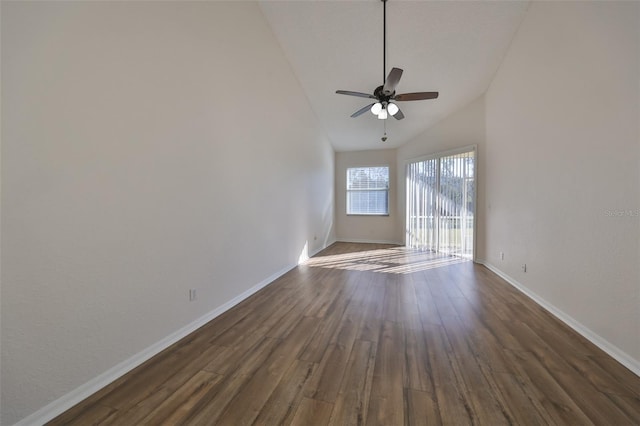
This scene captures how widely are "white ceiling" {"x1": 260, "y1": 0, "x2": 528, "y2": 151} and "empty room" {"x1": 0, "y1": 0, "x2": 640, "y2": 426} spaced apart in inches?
1.4

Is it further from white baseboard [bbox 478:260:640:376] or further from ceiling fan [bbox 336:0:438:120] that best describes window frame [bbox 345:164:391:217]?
white baseboard [bbox 478:260:640:376]

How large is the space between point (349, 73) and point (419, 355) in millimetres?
4063

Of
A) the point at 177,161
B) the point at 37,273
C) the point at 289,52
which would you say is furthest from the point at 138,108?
the point at 289,52

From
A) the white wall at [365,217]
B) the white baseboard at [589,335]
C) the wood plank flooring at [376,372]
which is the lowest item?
the wood plank flooring at [376,372]

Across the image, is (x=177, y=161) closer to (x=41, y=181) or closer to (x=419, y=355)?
(x=41, y=181)

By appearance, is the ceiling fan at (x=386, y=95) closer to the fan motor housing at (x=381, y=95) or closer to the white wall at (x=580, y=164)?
the fan motor housing at (x=381, y=95)

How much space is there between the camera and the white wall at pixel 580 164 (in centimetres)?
187

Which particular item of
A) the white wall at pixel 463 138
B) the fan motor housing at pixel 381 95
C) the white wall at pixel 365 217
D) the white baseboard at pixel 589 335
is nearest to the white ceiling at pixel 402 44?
the white wall at pixel 463 138

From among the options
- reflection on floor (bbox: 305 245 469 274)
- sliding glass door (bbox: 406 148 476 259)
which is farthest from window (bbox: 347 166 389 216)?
reflection on floor (bbox: 305 245 469 274)

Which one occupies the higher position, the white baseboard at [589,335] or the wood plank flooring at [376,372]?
the white baseboard at [589,335]

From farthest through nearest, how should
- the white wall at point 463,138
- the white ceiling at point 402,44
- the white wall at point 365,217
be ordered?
1. the white wall at point 365,217
2. the white wall at point 463,138
3. the white ceiling at point 402,44

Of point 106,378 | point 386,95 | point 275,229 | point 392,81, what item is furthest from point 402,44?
point 106,378

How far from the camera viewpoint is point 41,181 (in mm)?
1342

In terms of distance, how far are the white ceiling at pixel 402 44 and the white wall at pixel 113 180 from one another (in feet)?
3.21
